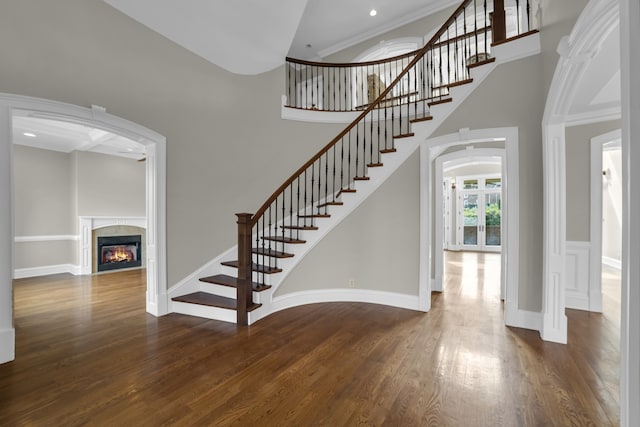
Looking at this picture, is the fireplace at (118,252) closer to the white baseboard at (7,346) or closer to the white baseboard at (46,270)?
the white baseboard at (46,270)

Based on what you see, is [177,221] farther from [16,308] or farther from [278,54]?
[278,54]

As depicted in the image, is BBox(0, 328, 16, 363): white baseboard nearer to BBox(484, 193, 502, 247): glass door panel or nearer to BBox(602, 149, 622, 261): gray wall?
BBox(602, 149, 622, 261): gray wall

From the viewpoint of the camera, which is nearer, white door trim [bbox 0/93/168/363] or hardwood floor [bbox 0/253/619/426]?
hardwood floor [bbox 0/253/619/426]

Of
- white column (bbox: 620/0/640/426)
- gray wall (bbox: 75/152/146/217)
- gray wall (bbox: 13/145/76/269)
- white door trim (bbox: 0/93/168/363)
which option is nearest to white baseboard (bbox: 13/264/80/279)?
gray wall (bbox: 13/145/76/269)

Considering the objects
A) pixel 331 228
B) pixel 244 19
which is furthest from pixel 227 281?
pixel 244 19

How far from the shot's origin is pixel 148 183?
152 inches

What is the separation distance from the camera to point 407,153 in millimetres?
4074

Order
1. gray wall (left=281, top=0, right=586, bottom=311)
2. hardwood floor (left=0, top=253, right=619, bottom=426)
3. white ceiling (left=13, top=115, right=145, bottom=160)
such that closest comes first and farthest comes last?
hardwood floor (left=0, top=253, right=619, bottom=426)
gray wall (left=281, top=0, right=586, bottom=311)
white ceiling (left=13, top=115, right=145, bottom=160)

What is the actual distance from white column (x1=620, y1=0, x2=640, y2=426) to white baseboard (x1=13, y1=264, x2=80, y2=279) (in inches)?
332

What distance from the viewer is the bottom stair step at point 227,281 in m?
3.74

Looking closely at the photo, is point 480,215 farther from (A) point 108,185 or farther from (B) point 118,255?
(A) point 108,185

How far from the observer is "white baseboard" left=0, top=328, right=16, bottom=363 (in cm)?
258

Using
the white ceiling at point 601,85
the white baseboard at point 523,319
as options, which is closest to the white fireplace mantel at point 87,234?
the white baseboard at point 523,319

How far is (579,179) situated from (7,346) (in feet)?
22.2
